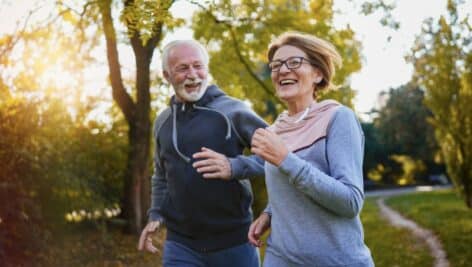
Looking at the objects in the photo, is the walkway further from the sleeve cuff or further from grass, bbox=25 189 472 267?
the sleeve cuff

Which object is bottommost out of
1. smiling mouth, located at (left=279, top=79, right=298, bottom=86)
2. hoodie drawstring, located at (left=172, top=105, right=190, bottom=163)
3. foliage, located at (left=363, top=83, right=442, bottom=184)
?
foliage, located at (left=363, top=83, right=442, bottom=184)

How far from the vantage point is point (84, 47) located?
13.2 m

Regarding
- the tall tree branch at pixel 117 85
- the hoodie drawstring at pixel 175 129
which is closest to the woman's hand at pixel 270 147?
the hoodie drawstring at pixel 175 129

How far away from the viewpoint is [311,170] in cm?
255

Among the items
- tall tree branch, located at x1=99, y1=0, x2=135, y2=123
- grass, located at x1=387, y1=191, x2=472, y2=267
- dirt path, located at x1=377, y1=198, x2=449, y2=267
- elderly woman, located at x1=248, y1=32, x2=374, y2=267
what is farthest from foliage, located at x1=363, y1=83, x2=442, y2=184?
elderly woman, located at x1=248, y1=32, x2=374, y2=267

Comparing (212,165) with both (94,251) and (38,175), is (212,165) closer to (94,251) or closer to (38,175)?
(38,175)

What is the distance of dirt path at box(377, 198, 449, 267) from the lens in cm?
957

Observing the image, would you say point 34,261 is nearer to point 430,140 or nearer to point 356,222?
point 356,222

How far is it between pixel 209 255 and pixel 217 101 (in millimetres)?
889

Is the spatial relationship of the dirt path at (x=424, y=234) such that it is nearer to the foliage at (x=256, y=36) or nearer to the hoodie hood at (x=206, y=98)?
the foliage at (x=256, y=36)

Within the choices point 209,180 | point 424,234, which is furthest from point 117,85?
point 209,180

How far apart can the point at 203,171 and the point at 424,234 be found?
9.41 meters

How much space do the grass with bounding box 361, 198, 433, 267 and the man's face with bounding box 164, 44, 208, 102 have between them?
6290 millimetres

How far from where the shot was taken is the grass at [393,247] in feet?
31.2
